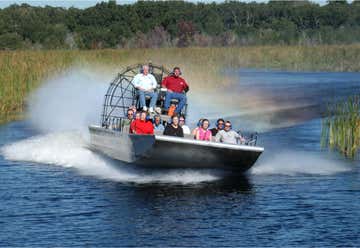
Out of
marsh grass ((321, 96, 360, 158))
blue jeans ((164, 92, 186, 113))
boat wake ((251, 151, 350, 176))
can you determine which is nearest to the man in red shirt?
blue jeans ((164, 92, 186, 113))

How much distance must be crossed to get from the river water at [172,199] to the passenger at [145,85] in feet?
6.47

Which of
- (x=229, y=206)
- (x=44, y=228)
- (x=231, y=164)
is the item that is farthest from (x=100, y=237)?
(x=231, y=164)

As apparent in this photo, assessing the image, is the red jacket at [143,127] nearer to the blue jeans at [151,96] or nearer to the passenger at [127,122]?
the passenger at [127,122]

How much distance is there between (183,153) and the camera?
2267cm

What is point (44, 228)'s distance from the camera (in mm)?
18484

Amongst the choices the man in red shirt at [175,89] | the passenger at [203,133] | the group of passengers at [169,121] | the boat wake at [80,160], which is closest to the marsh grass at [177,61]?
the boat wake at [80,160]

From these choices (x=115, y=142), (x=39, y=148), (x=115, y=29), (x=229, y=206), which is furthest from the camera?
(x=115, y=29)

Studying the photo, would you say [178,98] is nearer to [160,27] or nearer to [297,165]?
[297,165]

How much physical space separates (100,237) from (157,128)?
22.2 ft

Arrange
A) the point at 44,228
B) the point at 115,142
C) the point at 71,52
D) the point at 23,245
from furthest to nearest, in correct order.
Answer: the point at 71,52 → the point at 115,142 → the point at 44,228 → the point at 23,245

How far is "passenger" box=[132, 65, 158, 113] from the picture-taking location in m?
26.3

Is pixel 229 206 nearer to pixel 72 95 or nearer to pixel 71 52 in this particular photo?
pixel 72 95

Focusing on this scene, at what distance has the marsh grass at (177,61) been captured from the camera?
39625mm

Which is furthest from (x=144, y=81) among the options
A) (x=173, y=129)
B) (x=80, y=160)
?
(x=173, y=129)
